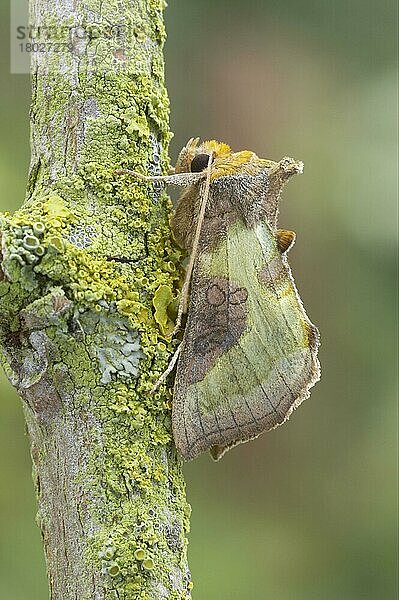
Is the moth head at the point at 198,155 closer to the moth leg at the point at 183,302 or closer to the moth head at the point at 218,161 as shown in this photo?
the moth head at the point at 218,161

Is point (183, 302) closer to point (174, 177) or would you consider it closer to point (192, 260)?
point (192, 260)

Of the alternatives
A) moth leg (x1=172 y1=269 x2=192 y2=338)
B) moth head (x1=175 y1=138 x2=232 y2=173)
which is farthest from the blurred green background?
moth leg (x1=172 y1=269 x2=192 y2=338)

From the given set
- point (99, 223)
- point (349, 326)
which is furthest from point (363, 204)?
point (99, 223)

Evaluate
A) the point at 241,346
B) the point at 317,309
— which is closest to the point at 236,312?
the point at 241,346

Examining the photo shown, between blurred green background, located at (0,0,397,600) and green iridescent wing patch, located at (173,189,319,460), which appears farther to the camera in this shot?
blurred green background, located at (0,0,397,600)

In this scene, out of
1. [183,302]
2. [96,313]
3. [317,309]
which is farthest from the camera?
[317,309]

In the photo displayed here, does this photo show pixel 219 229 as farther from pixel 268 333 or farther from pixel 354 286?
pixel 354 286

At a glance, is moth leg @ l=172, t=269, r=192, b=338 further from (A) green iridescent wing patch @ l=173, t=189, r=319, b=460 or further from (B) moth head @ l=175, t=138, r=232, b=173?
(B) moth head @ l=175, t=138, r=232, b=173

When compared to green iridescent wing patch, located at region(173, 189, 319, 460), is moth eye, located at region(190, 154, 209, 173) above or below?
above
